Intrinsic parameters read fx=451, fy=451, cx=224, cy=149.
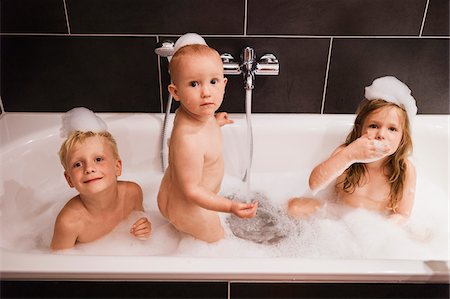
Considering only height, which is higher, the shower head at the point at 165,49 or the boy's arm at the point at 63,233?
the shower head at the point at 165,49

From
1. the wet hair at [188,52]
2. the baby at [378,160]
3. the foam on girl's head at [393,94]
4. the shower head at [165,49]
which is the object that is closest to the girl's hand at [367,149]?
the baby at [378,160]

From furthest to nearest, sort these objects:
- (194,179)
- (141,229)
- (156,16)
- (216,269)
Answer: (156,16) → (141,229) → (194,179) → (216,269)

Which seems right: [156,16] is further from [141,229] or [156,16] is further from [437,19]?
[437,19]

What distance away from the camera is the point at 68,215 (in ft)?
3.60

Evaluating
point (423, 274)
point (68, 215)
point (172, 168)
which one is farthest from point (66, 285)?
point (423, 274)

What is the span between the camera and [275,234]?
126 centimetres

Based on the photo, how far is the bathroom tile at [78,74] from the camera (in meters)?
1.39

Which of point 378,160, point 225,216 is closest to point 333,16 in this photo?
point 378,160

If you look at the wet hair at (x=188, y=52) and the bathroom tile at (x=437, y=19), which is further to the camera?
the bathroom tile at (x=437, y=19)

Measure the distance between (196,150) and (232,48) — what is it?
0.51m

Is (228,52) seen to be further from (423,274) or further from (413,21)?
(423,274)

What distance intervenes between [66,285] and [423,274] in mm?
716

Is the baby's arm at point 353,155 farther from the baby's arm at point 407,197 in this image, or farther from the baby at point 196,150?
the baby at point 196,150

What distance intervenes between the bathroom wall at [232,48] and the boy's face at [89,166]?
431 millimetres
